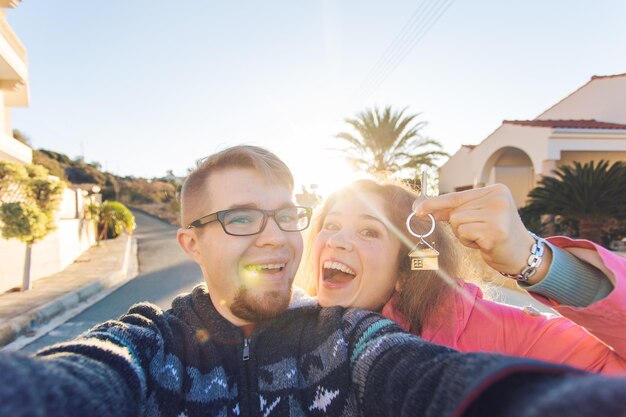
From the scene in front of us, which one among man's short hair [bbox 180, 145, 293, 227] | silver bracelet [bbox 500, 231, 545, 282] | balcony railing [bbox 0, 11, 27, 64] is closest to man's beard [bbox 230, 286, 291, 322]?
man's short hair [bbox 180, 145, 293, 227]

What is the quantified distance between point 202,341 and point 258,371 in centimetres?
28

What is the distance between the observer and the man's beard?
1.76 metres

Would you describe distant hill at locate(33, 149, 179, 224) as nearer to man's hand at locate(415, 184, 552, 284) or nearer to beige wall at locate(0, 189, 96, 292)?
beige wall at locate(0, 189, 96, 292)

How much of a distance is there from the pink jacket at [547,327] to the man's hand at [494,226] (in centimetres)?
20

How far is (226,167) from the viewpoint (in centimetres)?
202

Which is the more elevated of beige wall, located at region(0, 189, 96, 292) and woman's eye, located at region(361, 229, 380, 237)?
woman's eye, located at region(361, 229, 380, 237)

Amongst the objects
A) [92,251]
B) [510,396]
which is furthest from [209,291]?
[92,251]

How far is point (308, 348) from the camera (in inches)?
62.4

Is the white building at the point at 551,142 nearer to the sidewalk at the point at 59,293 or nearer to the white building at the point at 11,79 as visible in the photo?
the sidewalk at the point at 59,293

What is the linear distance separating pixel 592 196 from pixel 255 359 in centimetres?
1270

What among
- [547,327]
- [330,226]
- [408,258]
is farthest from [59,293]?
[547,327]

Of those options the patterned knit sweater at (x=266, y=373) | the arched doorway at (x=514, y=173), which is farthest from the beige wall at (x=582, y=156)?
the patterned knit sweater at (x=266, y=373)

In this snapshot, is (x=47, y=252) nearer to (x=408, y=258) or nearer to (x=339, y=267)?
(x=339, y=267)

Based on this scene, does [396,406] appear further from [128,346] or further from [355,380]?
[128,346]
